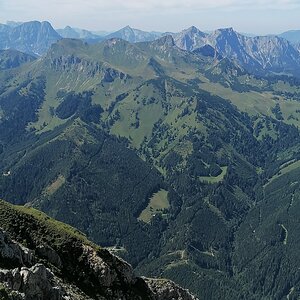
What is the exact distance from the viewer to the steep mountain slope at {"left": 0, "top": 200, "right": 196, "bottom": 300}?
6962 centimetres

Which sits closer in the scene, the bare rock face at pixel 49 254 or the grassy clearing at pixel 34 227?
the bare rock face at pixel 49 254

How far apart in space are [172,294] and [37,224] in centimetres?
2864

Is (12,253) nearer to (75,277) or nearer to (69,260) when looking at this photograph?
(75,277)

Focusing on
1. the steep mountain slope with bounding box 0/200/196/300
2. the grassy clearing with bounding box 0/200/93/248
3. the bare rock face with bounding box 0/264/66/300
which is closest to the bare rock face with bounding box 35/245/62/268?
the steep mountain slope with bounding box 0/200/196/300

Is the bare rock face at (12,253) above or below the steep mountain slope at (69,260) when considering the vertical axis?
above

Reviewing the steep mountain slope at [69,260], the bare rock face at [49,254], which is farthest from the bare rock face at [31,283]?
the bare rock face at [49,254]

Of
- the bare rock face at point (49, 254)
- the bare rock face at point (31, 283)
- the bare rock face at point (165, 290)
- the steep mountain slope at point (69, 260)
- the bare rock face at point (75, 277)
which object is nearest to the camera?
the bare rock face at point (31, 283)

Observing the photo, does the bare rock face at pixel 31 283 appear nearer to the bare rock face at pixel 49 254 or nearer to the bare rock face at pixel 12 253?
the bare rock face at pixel 12 253

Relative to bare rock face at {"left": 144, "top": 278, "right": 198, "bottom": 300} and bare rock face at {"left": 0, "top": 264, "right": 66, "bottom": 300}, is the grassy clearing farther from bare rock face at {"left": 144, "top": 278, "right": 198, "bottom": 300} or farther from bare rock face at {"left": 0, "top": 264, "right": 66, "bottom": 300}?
bare rock face at {"left": 0, "top": 264, "right": 66, "bottom": 300}

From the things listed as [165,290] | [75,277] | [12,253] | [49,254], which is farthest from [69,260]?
[165,290]

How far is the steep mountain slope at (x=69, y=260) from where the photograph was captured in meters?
69.6

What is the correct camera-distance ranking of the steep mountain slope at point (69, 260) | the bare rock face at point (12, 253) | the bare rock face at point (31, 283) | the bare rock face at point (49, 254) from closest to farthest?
the bare rock face at point (31, 283) < the bare rock face at point (12, 253) < the steep mountain slope at point (69, 260) < the bare rock face at point (49, 254)

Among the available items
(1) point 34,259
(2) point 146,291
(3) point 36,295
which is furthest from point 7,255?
(2) point 146,291

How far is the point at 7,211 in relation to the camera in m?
82.2
